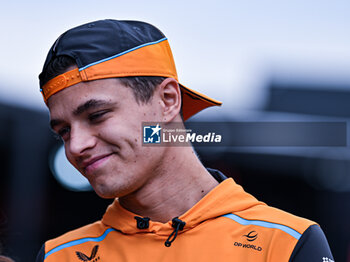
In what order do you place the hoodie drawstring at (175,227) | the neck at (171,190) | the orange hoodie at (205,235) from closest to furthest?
the orange hoodie at (205,235) < the hoodie drawstring at (175,227) < the neck at (171,190)

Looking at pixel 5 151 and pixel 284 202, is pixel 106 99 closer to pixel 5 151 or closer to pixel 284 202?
pixel 5 151

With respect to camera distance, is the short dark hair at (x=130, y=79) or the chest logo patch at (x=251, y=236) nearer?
the chest logo patch at (x=251, y=236)

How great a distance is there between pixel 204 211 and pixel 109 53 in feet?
2.70

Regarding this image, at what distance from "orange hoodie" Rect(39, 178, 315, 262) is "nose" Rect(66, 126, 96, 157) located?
0.41 metres

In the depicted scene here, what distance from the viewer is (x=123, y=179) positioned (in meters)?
2.17

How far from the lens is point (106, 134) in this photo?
7.11 ft

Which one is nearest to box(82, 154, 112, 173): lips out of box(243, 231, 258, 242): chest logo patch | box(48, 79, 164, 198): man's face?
Result: box(48, 79, 164, 198): man's face

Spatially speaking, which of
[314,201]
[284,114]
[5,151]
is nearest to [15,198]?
[5,151]

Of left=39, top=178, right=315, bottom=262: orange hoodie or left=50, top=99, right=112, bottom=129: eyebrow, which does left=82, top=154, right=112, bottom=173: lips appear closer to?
left=50, top=99, right=112, bottom=129: eyebrow

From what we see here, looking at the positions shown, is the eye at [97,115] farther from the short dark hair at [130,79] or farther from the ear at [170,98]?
the ear at [170,98]

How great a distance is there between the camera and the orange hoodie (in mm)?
2094

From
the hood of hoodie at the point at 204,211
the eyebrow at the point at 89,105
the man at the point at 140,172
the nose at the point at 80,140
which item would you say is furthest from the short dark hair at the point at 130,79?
the hood of hoodie at the point at 204,211

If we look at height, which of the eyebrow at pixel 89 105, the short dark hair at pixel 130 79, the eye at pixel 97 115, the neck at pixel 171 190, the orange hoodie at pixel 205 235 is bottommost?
the orange hoodie at pixel 205 235

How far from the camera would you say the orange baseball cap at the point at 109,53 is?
2.22 m
